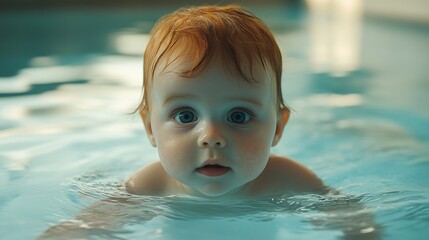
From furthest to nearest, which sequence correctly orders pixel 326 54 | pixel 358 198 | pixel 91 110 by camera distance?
pixel 326 54 → pixel 91 110 → pixel 358 198

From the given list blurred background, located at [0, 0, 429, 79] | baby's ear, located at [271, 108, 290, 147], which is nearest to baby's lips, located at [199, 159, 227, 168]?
baby's ear, located at [271, 108, 290, 147]

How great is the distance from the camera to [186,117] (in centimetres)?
143

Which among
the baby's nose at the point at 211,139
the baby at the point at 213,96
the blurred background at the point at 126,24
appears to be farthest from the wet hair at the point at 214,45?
the blurred background at the point at 126,24

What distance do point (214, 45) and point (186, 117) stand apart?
0.15 m

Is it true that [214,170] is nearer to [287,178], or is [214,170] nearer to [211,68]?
[211,68]

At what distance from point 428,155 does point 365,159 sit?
0.18 metres

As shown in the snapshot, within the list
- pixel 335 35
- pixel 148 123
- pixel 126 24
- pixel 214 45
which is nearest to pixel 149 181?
pixel 148 123

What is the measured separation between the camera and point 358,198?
5.47 ft

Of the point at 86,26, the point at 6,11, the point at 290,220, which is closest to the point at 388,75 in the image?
the point at 290,220

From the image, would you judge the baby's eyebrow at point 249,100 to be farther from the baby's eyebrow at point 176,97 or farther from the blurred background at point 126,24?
the blurred background at point 126,24

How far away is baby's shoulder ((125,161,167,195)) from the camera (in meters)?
1.66

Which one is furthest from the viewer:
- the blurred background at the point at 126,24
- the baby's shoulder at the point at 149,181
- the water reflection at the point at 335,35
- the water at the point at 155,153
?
the blurred background at the point at 126,24

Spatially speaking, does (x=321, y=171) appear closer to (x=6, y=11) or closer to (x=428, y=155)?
(x=428, y=155)

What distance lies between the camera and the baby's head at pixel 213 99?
140 cm
